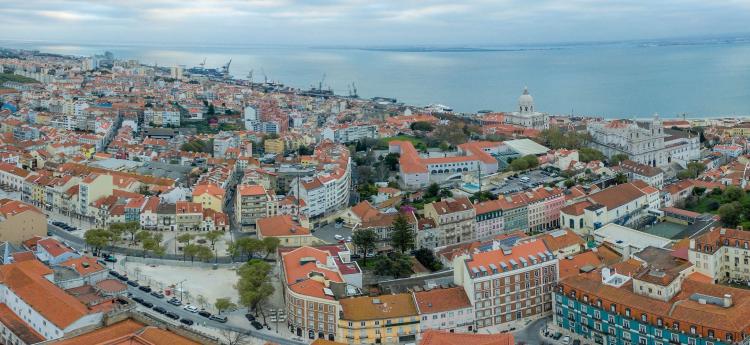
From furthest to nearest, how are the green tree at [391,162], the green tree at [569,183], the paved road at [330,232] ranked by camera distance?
A: the green tree at [391,162] < the green tree at [569,183] < the paved road at [330,232]

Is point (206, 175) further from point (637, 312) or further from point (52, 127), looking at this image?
point (637, 312)

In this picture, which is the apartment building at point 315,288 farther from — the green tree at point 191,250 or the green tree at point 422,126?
the green tree at point 422,126

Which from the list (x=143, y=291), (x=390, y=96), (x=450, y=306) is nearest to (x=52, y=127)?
(x=143, y=291)

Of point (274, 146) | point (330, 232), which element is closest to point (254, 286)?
point (330, 232)

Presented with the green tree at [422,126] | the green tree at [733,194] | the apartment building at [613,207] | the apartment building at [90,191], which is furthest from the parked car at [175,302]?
the green tree at [422,126]

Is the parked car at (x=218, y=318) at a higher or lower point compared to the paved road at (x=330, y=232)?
lower

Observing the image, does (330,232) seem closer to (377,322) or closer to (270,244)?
(270,244)
